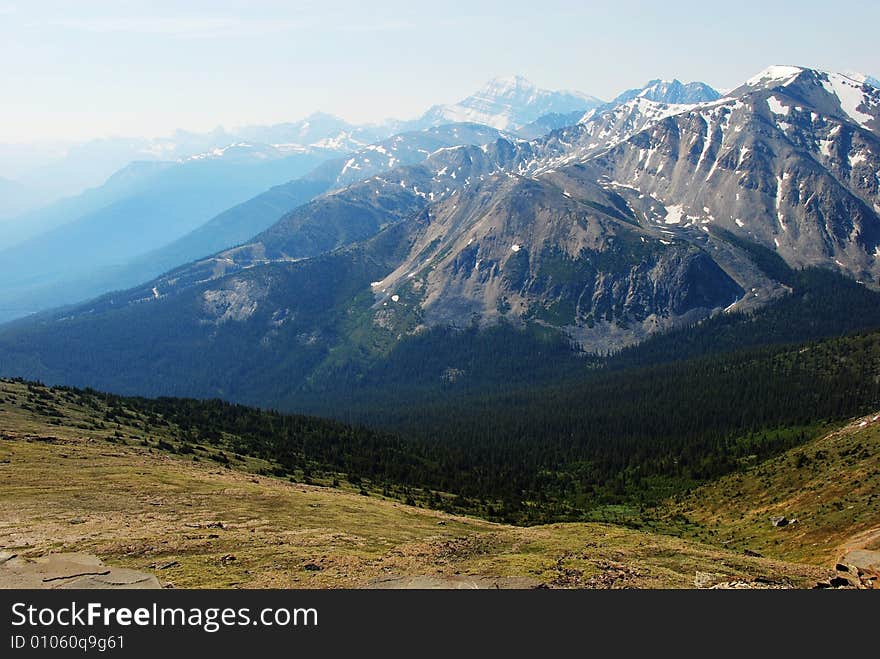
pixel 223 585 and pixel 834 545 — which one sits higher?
pixel 223 585

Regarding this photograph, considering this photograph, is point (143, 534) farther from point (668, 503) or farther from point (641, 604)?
point (668, 503)

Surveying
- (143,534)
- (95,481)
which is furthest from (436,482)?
(143,534)

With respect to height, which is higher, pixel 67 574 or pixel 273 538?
pixel 67 574

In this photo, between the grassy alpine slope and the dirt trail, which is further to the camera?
the grassy alpine slope

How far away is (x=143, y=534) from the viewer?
51062 millimetres

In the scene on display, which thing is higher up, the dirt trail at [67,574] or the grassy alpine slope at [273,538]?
the dirt trail at [67,574]

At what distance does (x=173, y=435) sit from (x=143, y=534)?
74282mm

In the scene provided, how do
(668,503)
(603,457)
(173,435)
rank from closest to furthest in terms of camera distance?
(173,435)
(668,503)
(603,457)

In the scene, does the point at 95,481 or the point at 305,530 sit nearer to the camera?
the point at 305,530

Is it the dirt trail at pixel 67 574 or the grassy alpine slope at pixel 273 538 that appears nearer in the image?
the dirt trail at pixel 67 574

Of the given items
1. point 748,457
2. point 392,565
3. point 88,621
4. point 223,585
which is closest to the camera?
point 88,621

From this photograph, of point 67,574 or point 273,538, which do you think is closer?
point 67,574

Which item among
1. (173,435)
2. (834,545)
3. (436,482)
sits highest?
(173,435)

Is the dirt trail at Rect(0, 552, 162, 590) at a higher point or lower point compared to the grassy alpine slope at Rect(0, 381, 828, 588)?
higher
